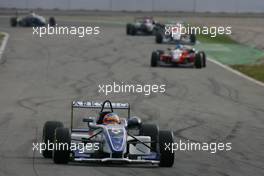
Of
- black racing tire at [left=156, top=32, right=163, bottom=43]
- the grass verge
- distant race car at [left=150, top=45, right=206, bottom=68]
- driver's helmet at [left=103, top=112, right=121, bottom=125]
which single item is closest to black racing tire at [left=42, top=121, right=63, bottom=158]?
driver's helmet at [left=103, top=112, right=121, bottom=125]

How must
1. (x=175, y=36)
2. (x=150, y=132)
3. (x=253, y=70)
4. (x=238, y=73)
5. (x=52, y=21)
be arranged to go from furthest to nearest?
1. (x=52, y=21)
2. (x=175, y=36)
3. (x=253, y=70)
4. (x=238, y=73)
5. (x=150, y=132)

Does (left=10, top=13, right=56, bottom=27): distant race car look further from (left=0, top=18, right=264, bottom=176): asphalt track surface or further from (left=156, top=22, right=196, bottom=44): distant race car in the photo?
(left=0, top=18, right=264, bottom=176): asphalt track surface

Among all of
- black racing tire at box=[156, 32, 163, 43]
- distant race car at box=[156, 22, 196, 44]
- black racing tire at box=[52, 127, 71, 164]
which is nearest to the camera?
black racing tire at box=[52, 127, 71, 164]

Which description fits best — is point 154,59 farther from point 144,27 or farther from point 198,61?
point 144,27

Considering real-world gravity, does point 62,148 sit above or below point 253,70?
above

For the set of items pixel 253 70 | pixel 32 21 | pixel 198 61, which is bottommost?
pixel 32 21

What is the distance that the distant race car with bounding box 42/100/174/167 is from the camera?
14633 millimetres

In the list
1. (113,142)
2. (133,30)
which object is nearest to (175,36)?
(133,30)

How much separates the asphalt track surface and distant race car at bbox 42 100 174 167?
160mm

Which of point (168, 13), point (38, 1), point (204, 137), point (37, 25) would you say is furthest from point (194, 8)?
point (204, 137)

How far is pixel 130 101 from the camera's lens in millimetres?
24969

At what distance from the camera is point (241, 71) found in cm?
3416

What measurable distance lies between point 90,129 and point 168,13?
5861 cm

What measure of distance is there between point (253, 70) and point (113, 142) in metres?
20.0
